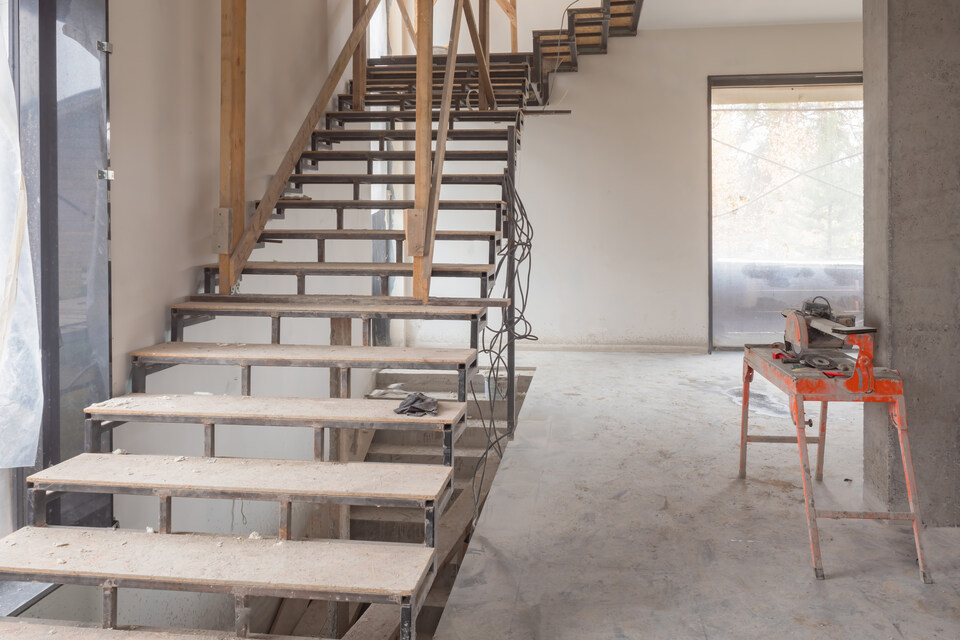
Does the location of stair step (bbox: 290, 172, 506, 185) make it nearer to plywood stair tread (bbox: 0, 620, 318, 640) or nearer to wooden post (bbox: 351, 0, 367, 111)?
wooden post (bbox: 351, 0, 367, 111)

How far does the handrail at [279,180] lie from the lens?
361 cm

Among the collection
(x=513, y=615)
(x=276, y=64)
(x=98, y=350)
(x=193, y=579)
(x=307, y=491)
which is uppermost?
(x=276, y=64)

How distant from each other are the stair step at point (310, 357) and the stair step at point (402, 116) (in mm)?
2409

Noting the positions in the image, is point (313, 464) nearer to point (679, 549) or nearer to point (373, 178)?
point (679, 549)

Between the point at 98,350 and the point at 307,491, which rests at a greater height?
the point at 98,350

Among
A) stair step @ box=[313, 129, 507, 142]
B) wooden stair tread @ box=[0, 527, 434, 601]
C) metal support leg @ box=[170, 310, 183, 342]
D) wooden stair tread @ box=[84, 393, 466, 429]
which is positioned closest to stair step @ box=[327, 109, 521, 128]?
stair step @ box=[313, 129, 507, 142]

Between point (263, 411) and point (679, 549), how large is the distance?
1665mm

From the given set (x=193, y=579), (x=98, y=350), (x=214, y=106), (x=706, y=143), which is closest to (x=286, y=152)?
(x=214, y=106)

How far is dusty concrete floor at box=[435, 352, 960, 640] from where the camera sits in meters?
2.39

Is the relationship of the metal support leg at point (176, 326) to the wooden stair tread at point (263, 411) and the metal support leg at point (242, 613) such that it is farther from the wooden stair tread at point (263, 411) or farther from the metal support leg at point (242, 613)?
the metal support leg at point (242, 613)

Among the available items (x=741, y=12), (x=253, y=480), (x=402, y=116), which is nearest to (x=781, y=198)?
(x=741, y=12)

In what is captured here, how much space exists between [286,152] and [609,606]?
3279 millimetres

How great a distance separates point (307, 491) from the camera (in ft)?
7.41

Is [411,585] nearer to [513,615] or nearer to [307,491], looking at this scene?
[307,491]
